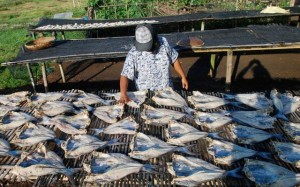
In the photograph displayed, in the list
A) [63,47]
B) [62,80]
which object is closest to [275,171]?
[63,47]

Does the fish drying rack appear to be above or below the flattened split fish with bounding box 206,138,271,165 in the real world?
below

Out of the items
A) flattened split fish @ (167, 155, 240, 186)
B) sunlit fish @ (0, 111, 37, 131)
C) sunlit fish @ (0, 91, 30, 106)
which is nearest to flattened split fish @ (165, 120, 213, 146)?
flattened split fish @ (167, 155, 240, 186)

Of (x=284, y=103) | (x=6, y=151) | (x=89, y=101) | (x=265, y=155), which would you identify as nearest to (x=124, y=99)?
(x=89, y=101)

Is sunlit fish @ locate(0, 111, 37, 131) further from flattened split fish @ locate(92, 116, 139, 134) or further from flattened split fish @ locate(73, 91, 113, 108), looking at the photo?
flattened split fish @ locate(92, 116, 139, 134)

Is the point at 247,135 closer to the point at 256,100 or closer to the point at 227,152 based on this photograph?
the point at 227,152

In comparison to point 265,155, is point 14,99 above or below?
above

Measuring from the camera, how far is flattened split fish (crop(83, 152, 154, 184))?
3203 mm

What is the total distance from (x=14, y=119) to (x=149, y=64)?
7.79 ft

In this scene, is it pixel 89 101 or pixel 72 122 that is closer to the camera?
pixel 72 122

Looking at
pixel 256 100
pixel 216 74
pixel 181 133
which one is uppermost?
pixel 256 100

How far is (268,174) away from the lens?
10.4ft

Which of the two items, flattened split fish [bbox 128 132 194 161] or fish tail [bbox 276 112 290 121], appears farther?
fish tail [bbox 276 112 290 121]

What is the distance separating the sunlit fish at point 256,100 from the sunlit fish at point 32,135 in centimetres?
301

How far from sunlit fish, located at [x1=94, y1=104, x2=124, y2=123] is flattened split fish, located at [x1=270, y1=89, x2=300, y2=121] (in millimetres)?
2464
